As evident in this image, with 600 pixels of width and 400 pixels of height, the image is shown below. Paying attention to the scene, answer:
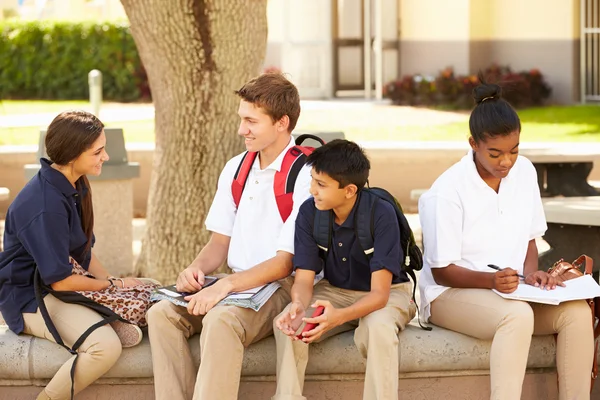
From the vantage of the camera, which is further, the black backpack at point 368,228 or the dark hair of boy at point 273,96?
the dark hair of boy at point 273,96

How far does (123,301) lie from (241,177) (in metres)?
0.75

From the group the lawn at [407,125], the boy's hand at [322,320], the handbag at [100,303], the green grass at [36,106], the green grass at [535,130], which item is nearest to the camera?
the boy's hand at [322,320]

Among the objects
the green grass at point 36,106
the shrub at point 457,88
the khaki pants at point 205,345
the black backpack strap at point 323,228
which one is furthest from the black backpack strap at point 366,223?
the green grass at point 36,106

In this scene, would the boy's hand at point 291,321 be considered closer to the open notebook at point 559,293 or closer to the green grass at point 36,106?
the open notebook at point 559,293

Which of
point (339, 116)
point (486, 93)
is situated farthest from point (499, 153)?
point (339, 116)

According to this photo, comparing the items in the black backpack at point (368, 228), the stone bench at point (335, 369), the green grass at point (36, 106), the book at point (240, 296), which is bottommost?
the stone bench at point (335, 369)

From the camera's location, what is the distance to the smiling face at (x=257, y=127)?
14.5 ft

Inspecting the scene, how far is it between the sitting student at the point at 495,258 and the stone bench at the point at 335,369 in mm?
116

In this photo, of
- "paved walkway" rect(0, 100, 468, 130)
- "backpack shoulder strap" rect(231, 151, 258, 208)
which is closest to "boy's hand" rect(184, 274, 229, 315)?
"backpack shoulder strap" rect(231, 151, 258, 208)

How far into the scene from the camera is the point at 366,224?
4.09 metres

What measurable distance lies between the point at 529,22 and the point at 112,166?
465 inches

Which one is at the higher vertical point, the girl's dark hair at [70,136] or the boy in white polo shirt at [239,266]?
the girl's dark hair at [70,136]

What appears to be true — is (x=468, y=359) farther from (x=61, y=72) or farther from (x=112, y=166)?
(x=61, y=72)

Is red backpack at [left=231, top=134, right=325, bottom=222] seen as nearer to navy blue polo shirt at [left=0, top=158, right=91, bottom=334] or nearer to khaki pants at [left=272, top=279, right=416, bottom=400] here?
khaki pants at [left=272, top=279, right=416, bottom=400]
